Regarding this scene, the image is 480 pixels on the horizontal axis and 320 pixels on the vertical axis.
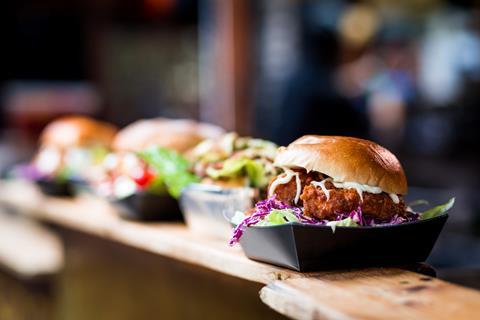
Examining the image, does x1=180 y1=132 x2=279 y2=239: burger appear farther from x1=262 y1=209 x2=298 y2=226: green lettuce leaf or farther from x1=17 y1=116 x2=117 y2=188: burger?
x1=17 y1=116 x2=117 y2=188: burger

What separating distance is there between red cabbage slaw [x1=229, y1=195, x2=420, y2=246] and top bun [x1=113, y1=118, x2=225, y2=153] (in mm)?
1198

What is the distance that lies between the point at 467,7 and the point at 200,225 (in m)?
5.92

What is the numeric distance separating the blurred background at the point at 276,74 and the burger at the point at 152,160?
4.02ft

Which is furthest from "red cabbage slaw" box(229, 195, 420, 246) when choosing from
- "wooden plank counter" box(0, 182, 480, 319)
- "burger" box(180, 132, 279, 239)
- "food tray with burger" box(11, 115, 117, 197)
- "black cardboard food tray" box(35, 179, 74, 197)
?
"black cardboard food tray" box(35, 179, 74, 197)

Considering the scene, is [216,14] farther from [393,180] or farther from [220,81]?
[393,180]

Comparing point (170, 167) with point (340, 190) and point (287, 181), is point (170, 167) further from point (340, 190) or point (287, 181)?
point (340, 190)

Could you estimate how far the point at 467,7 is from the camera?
7586mm

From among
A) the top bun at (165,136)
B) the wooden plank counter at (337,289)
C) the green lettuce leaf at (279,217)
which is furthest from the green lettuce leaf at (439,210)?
the top bun at (165,136)

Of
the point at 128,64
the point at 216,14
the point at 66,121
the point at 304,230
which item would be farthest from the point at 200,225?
the point at 128,64

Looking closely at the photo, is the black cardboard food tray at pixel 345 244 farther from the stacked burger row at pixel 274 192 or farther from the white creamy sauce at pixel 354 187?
the white creamy sauce at pixel 354 187

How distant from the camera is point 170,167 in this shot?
279 centimetres

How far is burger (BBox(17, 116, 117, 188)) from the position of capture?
155 inches

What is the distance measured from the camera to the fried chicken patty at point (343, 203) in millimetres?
1879

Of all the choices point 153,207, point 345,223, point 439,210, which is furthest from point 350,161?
point 153,207
